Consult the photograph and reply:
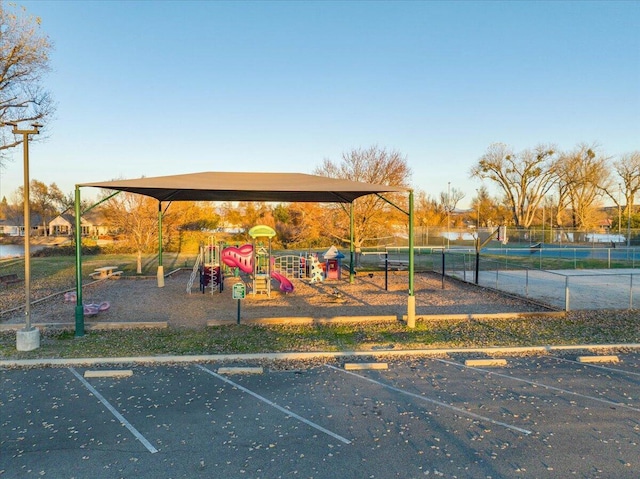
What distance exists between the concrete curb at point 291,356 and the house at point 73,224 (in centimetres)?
5169

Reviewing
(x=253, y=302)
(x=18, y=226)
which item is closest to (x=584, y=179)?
(x=253, y=302)

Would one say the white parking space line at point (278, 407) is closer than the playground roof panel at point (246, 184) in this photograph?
Yes

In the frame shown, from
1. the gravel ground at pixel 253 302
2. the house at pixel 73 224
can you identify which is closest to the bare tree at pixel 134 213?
the gravel ground at pixel 253 302

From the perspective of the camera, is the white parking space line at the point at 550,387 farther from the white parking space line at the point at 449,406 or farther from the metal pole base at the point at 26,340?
the metal pole base at the point at 26,340

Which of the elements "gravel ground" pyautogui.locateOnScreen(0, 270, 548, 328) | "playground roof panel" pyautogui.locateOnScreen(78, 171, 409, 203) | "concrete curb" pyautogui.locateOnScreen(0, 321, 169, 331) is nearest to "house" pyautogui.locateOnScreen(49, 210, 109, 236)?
"gravel ground" pyautogui.locateOnScreen(0, 270, 548, 328)

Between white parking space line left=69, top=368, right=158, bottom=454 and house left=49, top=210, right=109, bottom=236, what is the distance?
52.9 m

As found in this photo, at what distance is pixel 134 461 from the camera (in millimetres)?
4762

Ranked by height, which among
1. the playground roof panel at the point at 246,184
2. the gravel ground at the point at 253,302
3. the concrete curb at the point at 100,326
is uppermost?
the playground roof panel at the point at 246,184

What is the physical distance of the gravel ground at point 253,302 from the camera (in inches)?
487

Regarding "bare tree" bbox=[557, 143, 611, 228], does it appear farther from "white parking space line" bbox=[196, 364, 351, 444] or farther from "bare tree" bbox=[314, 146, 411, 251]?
"white parking space line" bbox=[196, 364, 351, 444]

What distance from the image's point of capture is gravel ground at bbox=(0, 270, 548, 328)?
12.4m

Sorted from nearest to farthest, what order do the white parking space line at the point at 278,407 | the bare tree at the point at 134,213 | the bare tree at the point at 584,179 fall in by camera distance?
the white parking space line at the point at 278,407, the bare tree at the point at 134,213, the bare tree at the point at 584,179

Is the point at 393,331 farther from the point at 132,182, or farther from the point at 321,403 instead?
the point at 132,182

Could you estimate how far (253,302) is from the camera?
14664 mm
